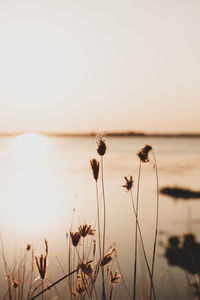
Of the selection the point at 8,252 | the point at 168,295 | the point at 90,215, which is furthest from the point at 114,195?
the point at 168,295

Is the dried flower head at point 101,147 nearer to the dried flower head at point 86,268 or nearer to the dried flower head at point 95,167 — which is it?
the dried flower head at point 95,167

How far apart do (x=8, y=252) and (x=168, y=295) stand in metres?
4.08

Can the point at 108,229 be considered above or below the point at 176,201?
below

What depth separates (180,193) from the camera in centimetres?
1811

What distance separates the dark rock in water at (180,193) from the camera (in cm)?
1722

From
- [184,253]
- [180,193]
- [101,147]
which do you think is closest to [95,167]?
[101,147]

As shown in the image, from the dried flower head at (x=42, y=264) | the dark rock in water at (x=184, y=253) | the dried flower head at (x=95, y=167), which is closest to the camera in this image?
the dried flower head at (x=42, y=264)

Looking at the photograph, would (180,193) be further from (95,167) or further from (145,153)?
(95,167)

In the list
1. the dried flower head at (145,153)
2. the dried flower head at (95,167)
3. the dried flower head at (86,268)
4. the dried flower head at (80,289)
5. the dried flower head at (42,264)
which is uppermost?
the dried flower head at (145,153)

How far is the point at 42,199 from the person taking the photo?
17703 millimetres

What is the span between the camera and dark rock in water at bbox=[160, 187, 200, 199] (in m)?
17.2

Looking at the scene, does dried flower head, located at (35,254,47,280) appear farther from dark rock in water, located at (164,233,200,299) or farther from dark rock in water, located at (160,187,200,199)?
dark rock in water, located at (160,187,200,199)

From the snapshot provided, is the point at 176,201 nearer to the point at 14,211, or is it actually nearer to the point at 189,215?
the point at 189,215

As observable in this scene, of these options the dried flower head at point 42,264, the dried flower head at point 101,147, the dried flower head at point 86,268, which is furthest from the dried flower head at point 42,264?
the dried flower head at point 101,147
